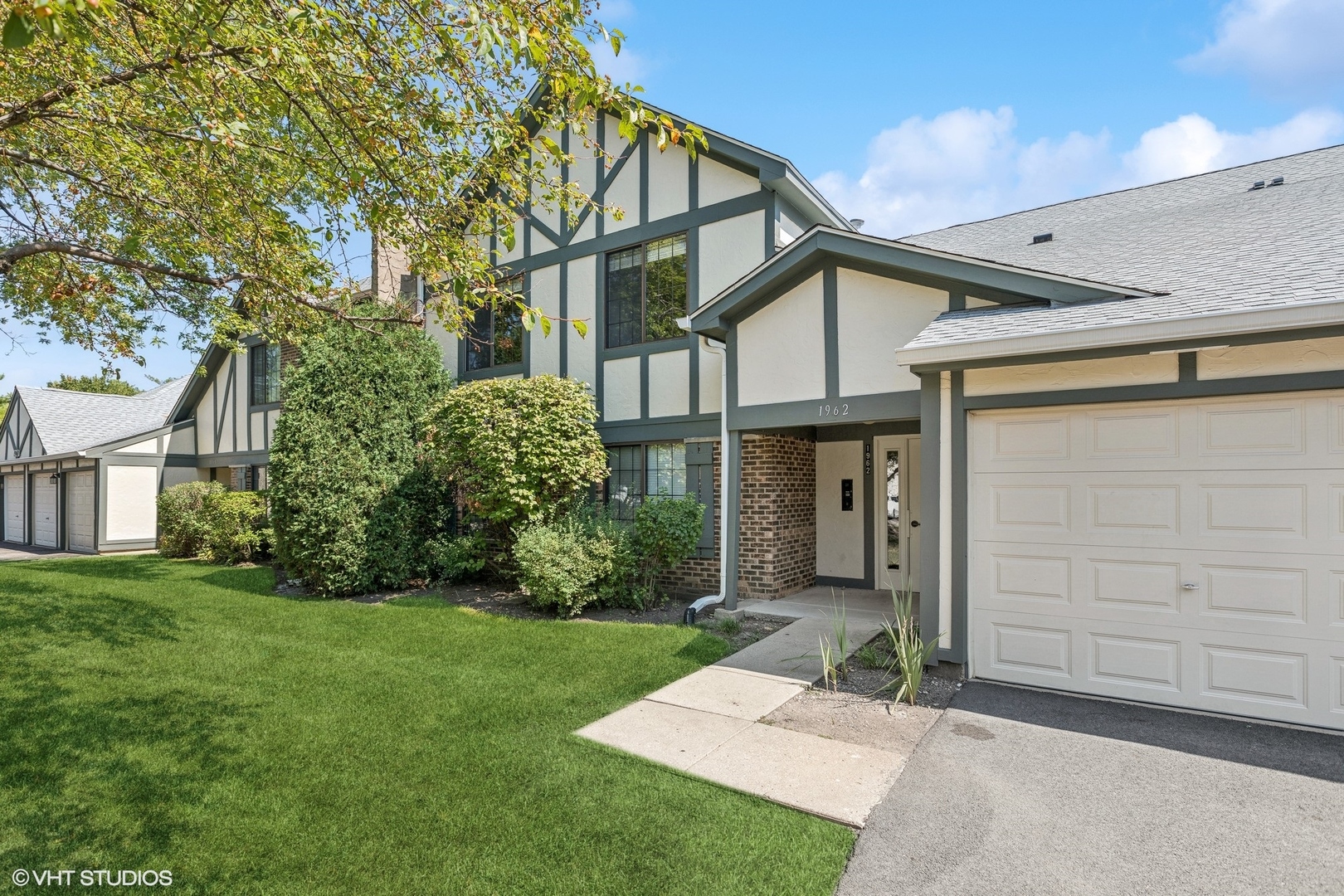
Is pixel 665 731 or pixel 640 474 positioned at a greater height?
pixel 640 474

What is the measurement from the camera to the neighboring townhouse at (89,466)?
1855cm

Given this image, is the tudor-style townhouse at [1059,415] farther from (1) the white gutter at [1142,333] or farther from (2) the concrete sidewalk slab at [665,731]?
(2) the concrete sidewalk slab at [665,731]

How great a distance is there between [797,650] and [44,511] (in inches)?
1013

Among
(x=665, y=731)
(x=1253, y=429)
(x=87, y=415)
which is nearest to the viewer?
(x=665, y=731)

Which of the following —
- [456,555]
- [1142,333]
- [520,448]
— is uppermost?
[1142,333]

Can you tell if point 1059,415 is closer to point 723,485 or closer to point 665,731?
point 723,485

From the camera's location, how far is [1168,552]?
5355mm

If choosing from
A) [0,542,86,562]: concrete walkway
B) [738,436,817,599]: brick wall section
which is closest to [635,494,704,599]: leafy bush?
[738,436,817,599]: brick wall section

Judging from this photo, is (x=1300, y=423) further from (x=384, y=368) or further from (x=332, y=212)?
(x=384, y=368)

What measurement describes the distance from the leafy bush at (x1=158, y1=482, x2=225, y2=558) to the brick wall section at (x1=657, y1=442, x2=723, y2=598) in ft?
38.4

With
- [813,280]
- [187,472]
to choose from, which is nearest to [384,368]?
[813,280]

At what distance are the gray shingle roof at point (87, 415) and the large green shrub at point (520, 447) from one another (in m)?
16.3

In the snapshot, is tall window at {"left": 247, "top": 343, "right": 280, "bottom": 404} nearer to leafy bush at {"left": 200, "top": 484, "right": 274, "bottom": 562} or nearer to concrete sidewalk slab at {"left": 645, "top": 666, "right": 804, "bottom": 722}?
leafy bush at {"left": 200, "top": 484, "right": 274, "bottom": 562}

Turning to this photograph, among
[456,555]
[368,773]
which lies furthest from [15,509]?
[368,773]
